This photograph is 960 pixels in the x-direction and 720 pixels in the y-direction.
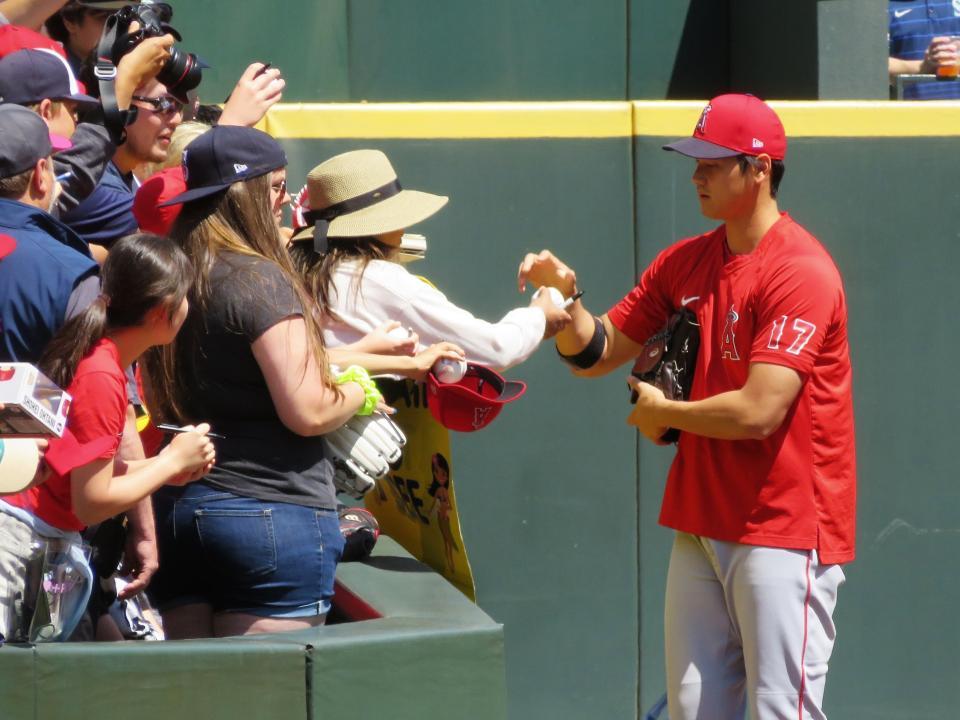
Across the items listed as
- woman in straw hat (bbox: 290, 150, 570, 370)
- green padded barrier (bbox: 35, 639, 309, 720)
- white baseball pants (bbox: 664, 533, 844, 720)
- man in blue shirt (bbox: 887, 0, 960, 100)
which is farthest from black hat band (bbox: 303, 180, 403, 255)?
man in blue shirt (bbox: 887, 0, 960, 100)

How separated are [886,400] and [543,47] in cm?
265

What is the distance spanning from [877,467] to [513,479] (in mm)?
1447

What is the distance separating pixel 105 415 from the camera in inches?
120

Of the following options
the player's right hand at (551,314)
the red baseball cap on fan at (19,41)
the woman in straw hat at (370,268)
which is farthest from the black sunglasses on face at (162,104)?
the player's right hand at (551,314)

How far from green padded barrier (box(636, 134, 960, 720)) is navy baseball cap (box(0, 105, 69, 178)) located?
8.77ft

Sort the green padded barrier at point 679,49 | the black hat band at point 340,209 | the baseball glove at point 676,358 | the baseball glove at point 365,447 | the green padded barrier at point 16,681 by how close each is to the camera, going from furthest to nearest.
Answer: the green padded barrier at point 679,49, the baseball glove at point 676,358, the black hat band at point 340,209, the baseball glove at point 365,447, the green padded barrier at point 16,681

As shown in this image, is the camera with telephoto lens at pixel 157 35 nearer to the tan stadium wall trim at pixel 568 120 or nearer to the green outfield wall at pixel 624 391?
the tan stadium wall trim at pixel 568 120

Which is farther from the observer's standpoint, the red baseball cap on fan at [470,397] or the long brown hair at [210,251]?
the red baseball cap on fan at [470,397]

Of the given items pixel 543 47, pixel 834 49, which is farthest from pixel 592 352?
pixel 543 47

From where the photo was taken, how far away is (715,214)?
4.05m

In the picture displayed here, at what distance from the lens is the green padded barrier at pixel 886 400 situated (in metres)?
5.49

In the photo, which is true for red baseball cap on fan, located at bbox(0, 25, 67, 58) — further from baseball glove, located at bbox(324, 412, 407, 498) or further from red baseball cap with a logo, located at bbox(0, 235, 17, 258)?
baseball glove, located at bbox(324, 412, 407, 498)

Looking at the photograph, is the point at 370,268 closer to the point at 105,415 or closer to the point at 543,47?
the point at 105,415

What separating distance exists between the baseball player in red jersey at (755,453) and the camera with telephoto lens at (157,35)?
63.4 inches
